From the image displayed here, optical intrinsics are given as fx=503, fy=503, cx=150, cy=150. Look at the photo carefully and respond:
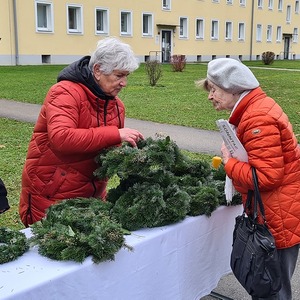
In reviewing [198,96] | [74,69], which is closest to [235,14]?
[198,96]

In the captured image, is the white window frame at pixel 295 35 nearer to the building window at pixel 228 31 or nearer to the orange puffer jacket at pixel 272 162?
the building window at pixel 228 31

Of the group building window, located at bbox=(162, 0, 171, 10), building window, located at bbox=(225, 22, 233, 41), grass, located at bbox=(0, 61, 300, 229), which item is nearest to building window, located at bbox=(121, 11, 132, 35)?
building window, located at bbox=(162, 0, 171, 10)

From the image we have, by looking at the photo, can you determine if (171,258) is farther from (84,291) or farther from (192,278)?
(84,291)

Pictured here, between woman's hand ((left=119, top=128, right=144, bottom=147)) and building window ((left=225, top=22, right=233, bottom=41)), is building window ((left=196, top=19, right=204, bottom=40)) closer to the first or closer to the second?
building window ((left=225, top=22, right=233, bottom=41))

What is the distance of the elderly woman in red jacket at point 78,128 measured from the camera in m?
2.65

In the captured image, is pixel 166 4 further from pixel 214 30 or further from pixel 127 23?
pixel 214 30

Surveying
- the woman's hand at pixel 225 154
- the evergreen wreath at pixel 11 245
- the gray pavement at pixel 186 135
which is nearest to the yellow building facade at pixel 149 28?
the gray pavement at pixel 186 135

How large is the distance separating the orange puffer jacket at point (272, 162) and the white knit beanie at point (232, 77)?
55 millimetres

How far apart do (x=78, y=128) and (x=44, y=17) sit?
102 ft

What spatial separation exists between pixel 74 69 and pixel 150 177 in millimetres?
756

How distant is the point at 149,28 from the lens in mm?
38219

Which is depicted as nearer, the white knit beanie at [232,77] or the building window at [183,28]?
the white knit beanie at [232,77]

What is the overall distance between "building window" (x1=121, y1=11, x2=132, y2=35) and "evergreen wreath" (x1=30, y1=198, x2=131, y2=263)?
115ft

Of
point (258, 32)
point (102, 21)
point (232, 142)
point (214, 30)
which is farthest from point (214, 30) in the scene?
point (232, 142)
